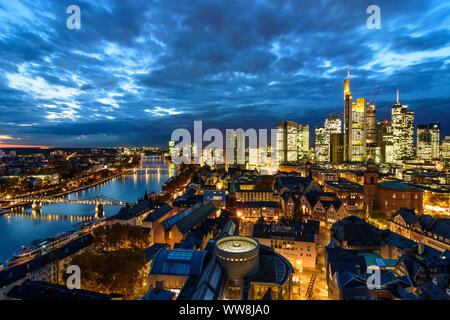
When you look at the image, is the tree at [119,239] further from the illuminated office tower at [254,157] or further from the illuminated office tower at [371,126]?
the illuminated office tower at [371,126]

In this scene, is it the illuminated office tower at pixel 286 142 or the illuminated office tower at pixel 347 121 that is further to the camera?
the illuminated office tower at pixel 286 142

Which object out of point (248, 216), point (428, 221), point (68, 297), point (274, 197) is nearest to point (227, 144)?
point (274, 197)

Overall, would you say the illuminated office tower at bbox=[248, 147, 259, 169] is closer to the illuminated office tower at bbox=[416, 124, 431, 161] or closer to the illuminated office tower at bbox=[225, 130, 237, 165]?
the illuminated office tower at bbox=[225, 130, 237, 165]

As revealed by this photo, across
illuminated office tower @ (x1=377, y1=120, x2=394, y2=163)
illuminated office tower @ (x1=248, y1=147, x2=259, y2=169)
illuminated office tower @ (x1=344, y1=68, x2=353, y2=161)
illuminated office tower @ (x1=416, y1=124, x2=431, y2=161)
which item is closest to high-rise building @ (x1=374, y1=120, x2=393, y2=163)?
illuminated office tower @ (x1=377, y1=120, x2=394, y2=163)

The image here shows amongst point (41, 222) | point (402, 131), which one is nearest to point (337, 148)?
point (402, 131)

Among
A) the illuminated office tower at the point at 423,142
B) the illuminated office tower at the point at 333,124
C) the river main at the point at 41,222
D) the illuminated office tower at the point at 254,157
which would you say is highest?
the illuminated office tower at the point at 333,124

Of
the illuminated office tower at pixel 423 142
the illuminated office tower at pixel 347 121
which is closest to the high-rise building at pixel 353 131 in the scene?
the illuminated office tower at pixel 347 121

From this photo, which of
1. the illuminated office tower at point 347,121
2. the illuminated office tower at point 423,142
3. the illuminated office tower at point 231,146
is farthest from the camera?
the illuminated office tower at point 231,146

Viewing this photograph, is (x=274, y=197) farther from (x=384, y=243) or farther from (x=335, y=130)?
(x=335, y=130)
